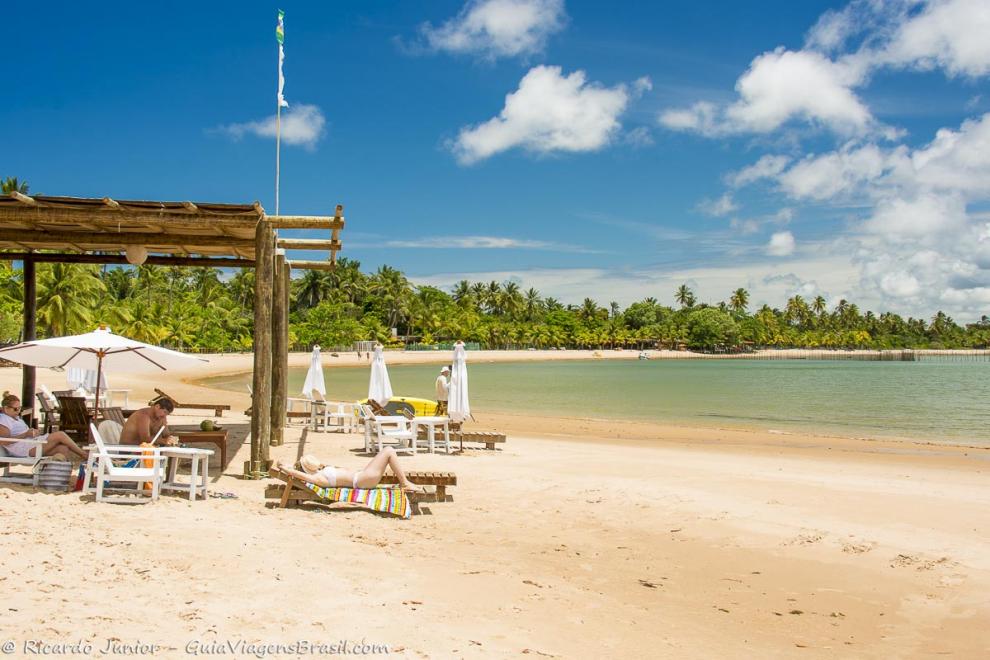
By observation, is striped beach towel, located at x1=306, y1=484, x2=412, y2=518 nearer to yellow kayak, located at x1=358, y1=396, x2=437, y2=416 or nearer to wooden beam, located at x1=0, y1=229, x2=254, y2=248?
wooden beam, located at x1=0, y1=229, x2=254, y2=248

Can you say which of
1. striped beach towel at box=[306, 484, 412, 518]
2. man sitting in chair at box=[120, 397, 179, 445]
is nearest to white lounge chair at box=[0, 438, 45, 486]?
man sitting in chair at box=[120, 397, 179, 445]

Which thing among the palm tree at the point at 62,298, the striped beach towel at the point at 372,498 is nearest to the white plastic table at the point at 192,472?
the striped beach towel at the point at 372,498

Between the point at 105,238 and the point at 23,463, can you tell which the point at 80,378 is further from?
the point at 23,463

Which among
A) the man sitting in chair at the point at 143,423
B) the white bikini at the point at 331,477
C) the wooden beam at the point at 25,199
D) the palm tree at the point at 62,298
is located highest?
the palm tree at the point at 62,298

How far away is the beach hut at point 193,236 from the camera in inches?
323

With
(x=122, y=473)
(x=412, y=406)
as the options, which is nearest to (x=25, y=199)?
(x=122, y=473)

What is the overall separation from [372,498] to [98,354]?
172 inches

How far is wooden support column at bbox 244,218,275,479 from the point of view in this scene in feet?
26.6

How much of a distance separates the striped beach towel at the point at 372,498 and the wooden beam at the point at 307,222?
3336 mm

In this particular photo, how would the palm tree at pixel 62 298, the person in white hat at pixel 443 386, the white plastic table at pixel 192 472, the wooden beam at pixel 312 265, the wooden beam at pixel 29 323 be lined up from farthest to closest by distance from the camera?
1. the palm tree at pixel 62 298
2. the person in white hat at pixel 443 386
3. the wooden beam at pixel 312 265
4. the wooden beam at pixel 29 323
5. the white plastic table at pixel 192 472

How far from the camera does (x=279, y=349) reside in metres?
11.4

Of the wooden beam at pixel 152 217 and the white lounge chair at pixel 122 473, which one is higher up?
the wooden beam at pixel 152 217

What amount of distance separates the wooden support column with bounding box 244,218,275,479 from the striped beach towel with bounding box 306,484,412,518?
5.51 feet

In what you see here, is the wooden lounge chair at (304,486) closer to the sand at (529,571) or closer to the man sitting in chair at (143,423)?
the sand at (529,571)
